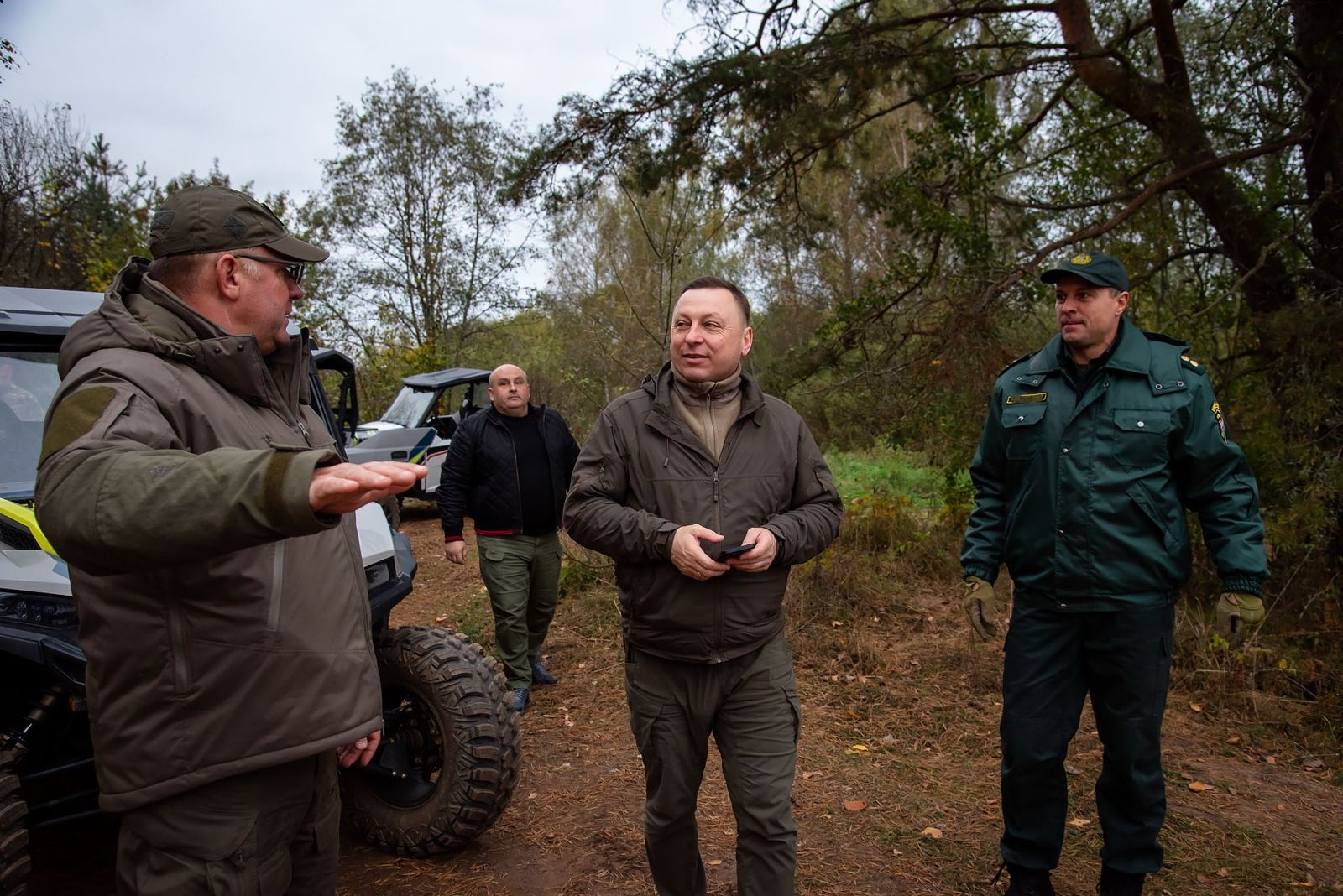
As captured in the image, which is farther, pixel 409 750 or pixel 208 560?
pixel 409 750

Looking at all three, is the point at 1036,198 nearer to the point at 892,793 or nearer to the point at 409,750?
the point at 892,793

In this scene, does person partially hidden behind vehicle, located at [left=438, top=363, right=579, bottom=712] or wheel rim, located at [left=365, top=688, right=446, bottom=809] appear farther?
Answer: person partially hidden behind vehicle, located at [left=438, top=363, right=579, bottom=712]

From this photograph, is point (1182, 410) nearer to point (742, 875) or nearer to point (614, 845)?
point (742, 875)

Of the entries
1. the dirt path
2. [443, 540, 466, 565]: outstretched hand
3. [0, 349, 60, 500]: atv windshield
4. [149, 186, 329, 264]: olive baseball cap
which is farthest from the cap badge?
[443, 540, 466, 565]: outstretched hand

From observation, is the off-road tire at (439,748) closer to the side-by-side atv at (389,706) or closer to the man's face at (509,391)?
the side-by-side atv at (389,706)

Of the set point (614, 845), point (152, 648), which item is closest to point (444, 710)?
point (614, 845)

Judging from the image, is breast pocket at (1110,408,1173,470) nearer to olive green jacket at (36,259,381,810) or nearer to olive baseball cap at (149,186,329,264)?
olive green jacket at (36,259,381,810)

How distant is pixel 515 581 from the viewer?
5.11 meters

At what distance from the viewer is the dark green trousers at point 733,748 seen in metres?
2.48

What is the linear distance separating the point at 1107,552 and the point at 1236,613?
0.46m

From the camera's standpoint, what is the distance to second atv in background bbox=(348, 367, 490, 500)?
428 inches

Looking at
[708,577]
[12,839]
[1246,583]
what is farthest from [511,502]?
[1246,583]

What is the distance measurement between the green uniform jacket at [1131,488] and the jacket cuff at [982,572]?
6.2 inches

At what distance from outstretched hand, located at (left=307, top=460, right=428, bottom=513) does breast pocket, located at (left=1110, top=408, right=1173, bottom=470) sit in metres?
2.36
